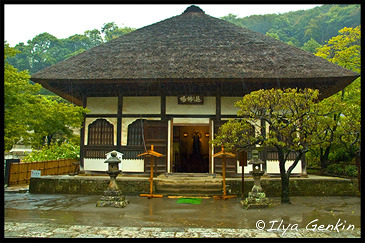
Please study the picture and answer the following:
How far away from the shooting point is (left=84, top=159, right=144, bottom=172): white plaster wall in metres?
12.0

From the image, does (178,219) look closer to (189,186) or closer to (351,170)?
(189,186)

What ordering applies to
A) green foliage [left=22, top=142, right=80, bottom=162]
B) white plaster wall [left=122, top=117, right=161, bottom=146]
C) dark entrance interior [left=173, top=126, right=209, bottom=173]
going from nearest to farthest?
white plaster wall [left=122, top=117, right=161, bottom=146], green foliage [left=22, top=142, right=80, bottom=162], dark entrance interior [left=173, top=126, right=209, bottom=173]

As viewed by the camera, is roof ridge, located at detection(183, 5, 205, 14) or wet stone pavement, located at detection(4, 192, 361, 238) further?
roof ridge, located at detection(183, 5, 205, 14)

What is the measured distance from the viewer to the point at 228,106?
12.1m

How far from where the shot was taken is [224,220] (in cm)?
676

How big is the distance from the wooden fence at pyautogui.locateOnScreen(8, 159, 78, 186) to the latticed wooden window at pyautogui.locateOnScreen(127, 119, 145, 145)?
13.0ft

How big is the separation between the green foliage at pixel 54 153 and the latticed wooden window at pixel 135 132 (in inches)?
199

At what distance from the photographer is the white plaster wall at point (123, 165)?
12.0 m

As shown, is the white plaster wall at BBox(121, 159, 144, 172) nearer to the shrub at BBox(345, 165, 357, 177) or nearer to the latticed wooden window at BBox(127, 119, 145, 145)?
the latticed wooden window at BBox(127, 119, 145, 145)

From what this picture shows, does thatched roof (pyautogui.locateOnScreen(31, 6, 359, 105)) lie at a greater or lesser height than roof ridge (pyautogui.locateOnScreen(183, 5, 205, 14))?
lesser

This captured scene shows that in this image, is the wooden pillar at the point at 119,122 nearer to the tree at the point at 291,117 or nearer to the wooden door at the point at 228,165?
the wooden door at the point at 228,165

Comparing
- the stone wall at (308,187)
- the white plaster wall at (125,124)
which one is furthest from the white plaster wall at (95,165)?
the stone wall at (308,187)

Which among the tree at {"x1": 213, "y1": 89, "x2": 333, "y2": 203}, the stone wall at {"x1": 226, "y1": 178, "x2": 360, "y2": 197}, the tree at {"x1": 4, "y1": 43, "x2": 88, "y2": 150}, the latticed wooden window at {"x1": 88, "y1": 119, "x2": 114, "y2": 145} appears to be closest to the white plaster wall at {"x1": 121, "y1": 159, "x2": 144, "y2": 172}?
the latticed wooden window at {"x1": 88, "y1": 119, "x2": 114, "y2": 145}

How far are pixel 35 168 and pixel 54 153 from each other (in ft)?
9.40
